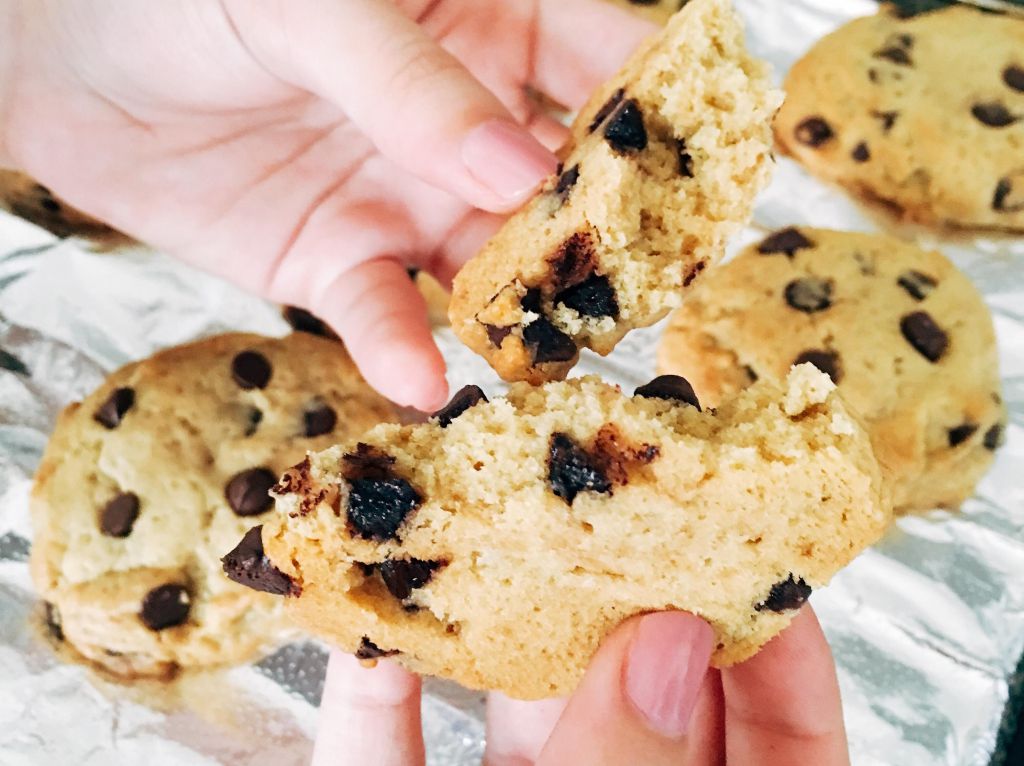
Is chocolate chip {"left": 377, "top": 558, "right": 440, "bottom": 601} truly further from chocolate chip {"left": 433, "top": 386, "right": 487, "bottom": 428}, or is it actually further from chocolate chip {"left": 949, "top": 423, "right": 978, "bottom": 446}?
chocolate chip {"left": 949, "top": 423, "right": 978, "bottom": 446}

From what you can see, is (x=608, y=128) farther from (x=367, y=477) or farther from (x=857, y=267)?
(x=857, y=267)

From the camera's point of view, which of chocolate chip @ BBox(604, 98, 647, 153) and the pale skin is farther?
the pale skin

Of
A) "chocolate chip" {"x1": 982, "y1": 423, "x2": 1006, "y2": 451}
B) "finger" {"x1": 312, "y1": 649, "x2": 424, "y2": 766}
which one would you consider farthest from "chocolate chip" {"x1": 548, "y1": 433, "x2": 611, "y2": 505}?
"chocolate chip" {"x1": 982, "y1": 423, "x2": 1006, "y2": 451}

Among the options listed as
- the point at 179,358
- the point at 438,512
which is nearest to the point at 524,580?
the point at 438,512

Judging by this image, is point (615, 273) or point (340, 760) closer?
point (615, 273)

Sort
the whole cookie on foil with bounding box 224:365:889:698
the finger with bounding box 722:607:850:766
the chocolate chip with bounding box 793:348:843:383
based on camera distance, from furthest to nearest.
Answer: the chocolate chip with bounding box 793:348:843:383, the finger with bounding box 722:607:850:766, the whole cookie on foil with bounding box 224:365:889:698

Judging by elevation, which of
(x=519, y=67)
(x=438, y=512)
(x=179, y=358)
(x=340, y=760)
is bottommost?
(x=340, y=760)
